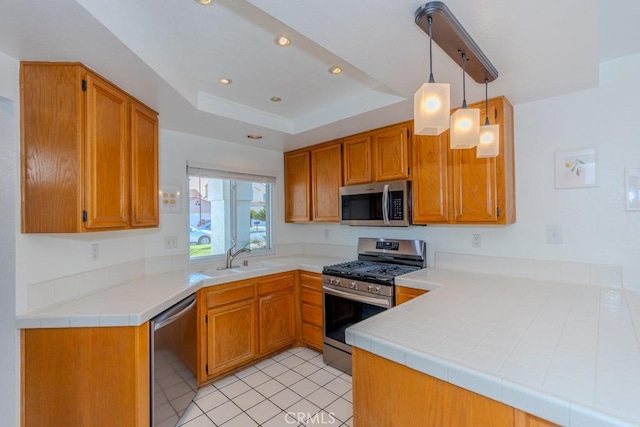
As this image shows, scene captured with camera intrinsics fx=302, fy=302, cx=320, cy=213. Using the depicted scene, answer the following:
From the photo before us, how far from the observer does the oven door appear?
261 cm

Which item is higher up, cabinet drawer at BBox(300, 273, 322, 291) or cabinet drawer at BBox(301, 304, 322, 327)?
cabinet drawer at BBox(300, 273, 322, 291)

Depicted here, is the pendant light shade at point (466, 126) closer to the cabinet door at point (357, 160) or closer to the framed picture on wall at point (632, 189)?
the framed picture on wall at point (632, 189)

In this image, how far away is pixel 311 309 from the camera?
10.00 feet

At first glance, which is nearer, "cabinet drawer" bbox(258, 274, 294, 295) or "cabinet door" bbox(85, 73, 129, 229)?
"cabinet door" bbox(85, 73, 129, 229)

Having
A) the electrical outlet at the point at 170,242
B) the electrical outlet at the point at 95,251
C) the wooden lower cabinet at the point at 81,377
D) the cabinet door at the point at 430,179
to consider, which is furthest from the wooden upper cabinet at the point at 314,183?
the wooden lower cabinet at the point at 81,377

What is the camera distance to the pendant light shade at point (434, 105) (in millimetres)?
1144

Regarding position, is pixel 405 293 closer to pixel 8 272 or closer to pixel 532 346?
pixel 532 346

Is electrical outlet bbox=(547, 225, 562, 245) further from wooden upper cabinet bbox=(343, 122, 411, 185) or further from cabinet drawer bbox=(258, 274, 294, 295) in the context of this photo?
cabinet drawer bbox=(258, 274, 294, 295)

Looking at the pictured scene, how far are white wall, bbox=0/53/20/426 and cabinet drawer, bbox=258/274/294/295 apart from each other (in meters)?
1.62

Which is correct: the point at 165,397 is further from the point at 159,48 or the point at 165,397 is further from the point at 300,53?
the point at 300,53

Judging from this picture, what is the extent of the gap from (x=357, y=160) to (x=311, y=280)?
4.22ft

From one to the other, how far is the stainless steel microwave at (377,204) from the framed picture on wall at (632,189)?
1.35 meters

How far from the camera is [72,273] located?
188 cm

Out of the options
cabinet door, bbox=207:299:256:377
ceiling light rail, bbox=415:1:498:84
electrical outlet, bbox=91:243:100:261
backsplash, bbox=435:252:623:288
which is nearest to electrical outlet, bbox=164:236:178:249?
electrical outlet, bbox=91:243:100:261
